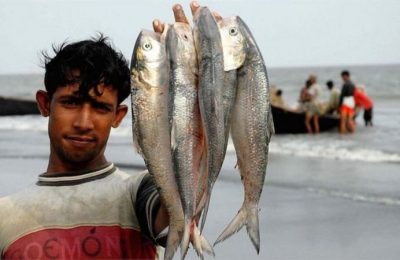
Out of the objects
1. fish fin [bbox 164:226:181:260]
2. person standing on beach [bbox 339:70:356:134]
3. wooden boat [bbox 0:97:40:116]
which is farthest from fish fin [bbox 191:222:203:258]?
wooden boat [bbox 0:97:40:116]

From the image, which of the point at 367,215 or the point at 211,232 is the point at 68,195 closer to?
the point at 211,232

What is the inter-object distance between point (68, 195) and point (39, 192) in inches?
4.7

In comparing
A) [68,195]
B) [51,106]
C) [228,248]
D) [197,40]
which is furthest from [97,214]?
[228,248]

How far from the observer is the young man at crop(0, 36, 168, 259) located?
2.56 m

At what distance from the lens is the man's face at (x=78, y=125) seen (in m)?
2.58

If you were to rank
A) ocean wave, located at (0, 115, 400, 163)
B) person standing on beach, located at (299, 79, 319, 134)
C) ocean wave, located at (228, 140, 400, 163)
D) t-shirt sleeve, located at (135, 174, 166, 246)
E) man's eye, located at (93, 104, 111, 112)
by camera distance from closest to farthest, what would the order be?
t-shirt sleeve, located at (135, 174, 166, 246) < man's eye, located at (93, 104, 111, 112) < ocean wave, located at (228, 140, 400, 163) < ocean wave, located at (0, 115, 400, 163) < person standing on beach, located at (299, 79, 319, 134)

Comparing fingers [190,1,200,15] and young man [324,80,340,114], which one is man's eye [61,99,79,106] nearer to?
fingers [190,1,200,15]

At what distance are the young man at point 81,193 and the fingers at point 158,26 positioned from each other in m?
0.42

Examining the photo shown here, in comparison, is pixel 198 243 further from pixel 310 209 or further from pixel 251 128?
pixel 310 209

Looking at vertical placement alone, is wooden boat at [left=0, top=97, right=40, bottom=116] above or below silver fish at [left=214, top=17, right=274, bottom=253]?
below

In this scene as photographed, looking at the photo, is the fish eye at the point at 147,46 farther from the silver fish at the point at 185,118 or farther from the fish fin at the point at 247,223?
the fish fin at the point at 247,223

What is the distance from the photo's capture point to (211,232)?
7.22 meters

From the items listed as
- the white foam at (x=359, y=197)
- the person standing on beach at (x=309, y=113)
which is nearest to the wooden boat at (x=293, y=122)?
the person standing on beach at (x=309, y=113)

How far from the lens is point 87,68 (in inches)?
103
